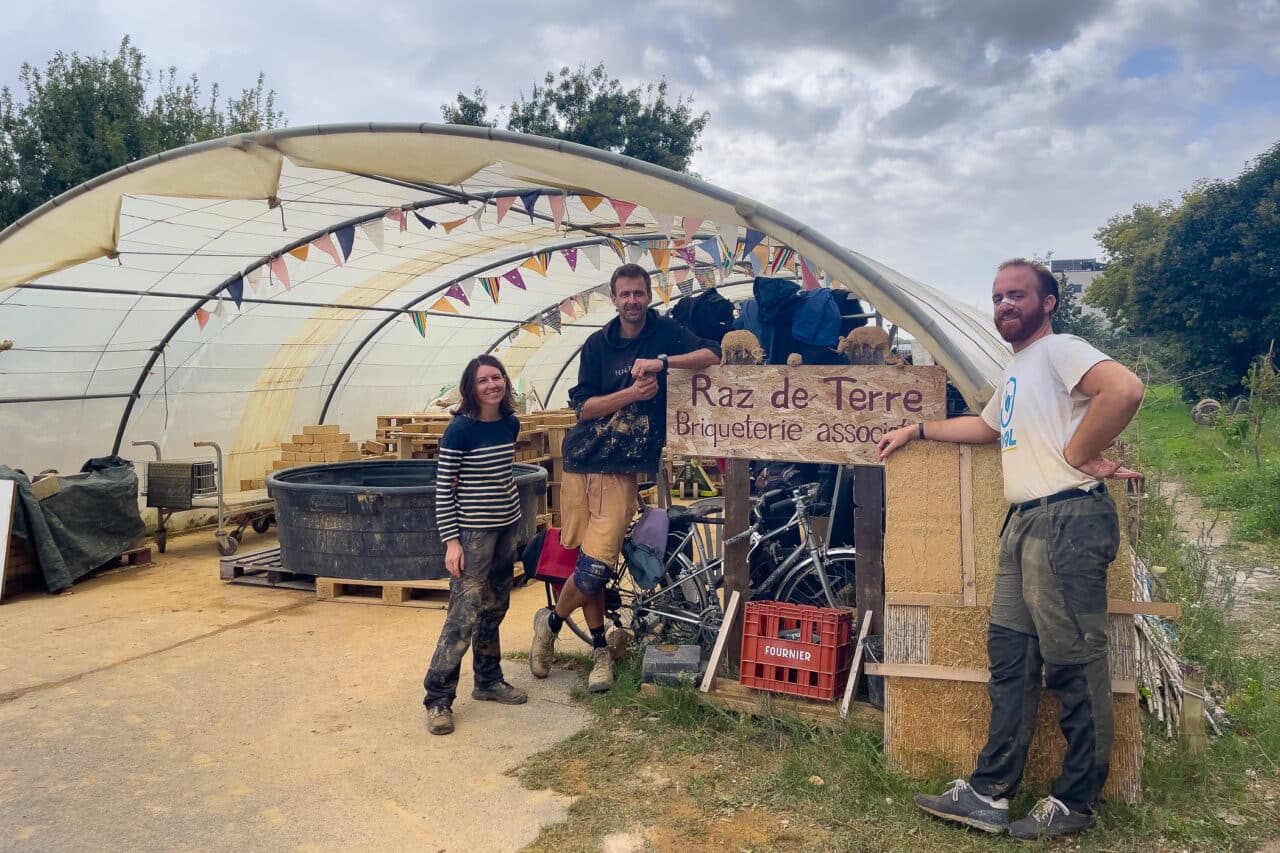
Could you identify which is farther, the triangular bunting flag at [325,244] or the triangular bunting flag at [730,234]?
the triangular bunting flag at [325,244]

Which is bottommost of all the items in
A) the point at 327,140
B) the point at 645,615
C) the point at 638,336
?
the point at 645,615

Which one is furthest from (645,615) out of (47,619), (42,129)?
(42,129)

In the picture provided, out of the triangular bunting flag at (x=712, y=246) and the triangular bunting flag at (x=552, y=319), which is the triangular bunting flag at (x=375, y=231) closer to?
the triangular bunting flag at (x=712, y=246)

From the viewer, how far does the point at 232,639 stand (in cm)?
624

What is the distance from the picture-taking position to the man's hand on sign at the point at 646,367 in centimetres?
436

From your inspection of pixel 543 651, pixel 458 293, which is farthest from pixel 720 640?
pixel 458 293

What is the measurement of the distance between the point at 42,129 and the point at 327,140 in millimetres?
18673

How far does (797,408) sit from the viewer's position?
4.28 metres

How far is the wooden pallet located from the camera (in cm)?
787

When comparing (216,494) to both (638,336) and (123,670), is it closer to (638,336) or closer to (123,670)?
(123,670)

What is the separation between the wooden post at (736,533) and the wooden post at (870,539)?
0.61 metres

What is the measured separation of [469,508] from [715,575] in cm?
157

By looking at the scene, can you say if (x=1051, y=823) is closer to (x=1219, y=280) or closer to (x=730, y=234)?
(x=730, y=234)

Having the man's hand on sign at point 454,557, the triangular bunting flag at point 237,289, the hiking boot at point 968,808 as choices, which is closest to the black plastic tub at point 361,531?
the triangular bunting flag at point 237,289
